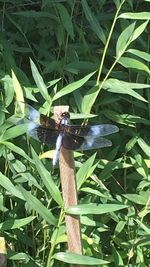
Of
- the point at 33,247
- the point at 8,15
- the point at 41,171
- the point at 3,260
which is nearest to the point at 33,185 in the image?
the point at 33,247

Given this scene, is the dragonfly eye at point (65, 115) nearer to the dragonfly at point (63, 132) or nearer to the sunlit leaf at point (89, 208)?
the dragonfly at point (63, 132)

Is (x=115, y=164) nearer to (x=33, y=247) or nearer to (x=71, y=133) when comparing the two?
(x=33, y=247)

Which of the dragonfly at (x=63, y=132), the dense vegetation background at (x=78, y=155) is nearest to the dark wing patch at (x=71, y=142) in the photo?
the dragonfly at (x=63, y=132)

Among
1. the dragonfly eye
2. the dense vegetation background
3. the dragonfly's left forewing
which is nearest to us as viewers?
the dragonfly eye

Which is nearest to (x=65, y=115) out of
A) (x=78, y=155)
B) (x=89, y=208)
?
(x=89, y=208)

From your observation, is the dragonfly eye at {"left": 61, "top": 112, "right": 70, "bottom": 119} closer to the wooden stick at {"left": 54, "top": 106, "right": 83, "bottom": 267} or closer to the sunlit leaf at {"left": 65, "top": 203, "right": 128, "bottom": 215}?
the wooden stick at {"left": 54, "top": 106, "right": 83, "bottom": 267}

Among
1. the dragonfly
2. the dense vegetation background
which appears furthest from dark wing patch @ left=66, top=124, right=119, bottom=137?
the dense vegetation background

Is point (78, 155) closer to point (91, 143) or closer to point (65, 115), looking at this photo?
point (91, 143)
